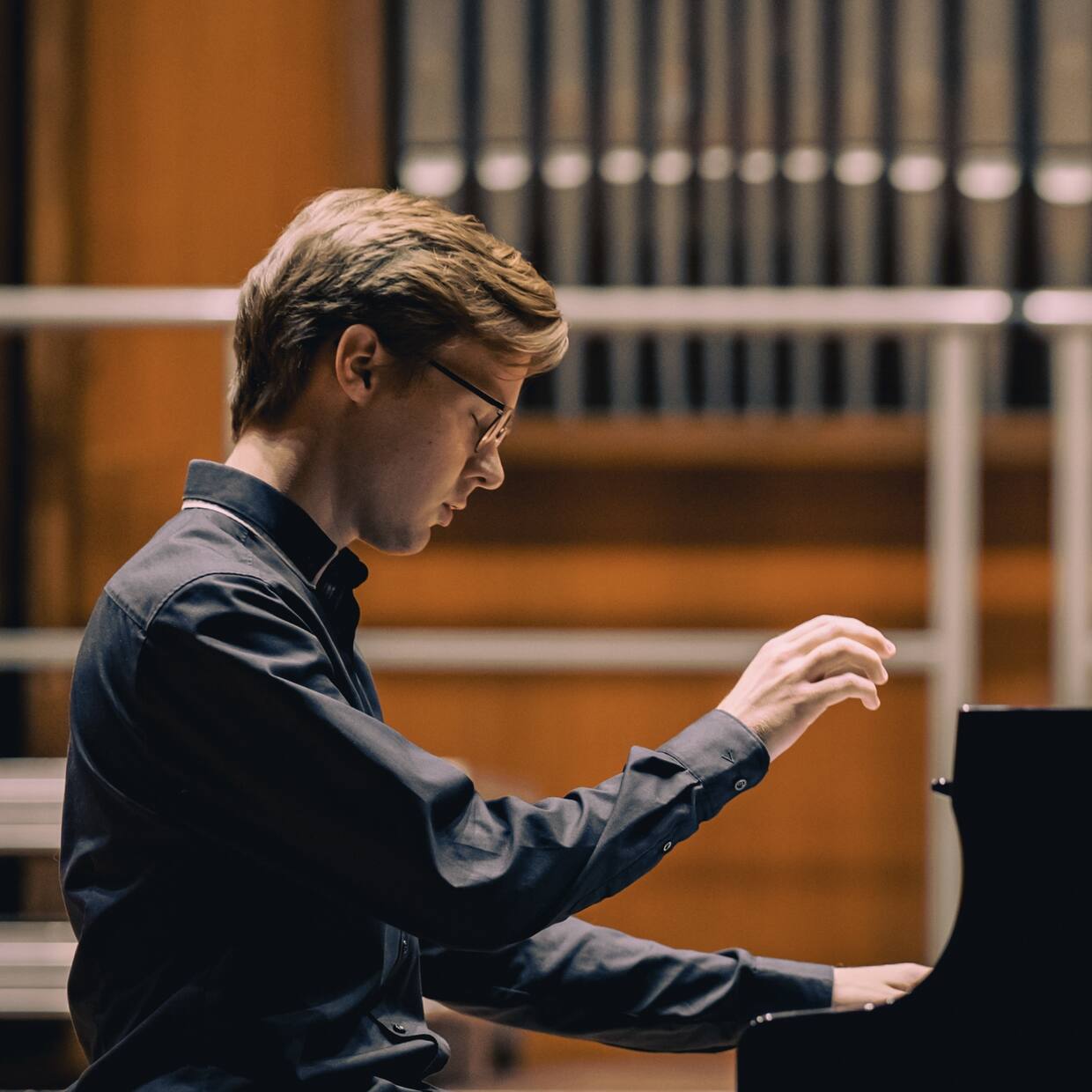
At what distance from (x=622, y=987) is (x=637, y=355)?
1.50m

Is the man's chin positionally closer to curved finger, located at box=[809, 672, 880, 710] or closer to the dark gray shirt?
the dark gray shirt

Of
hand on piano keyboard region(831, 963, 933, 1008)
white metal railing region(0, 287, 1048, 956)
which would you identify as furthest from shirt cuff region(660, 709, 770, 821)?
white metal railing region(0, 287, 1048, 956)

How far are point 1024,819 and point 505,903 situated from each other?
0.34 m

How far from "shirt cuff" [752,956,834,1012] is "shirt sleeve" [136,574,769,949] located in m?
0.26

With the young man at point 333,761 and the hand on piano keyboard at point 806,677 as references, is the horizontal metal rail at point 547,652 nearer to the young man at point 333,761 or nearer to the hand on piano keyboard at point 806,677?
the young man at point 333,761

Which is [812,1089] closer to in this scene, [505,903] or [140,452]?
[505,903]

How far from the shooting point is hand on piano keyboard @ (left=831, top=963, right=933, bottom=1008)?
3.87 feet

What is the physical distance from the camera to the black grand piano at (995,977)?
0.98 meters

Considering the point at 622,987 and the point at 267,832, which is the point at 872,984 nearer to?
the point at 622,987

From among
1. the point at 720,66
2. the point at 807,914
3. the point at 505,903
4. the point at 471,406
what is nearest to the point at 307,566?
the point at 471,406

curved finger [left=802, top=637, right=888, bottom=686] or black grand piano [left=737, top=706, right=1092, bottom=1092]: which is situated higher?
curved finger [left=802, top=637, right=888, bottom=686]

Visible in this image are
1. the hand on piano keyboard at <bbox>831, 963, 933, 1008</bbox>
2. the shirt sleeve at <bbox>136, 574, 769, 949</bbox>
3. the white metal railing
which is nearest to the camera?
the shirt sleeve at <bbox>136, 574, 769, 949</bbox>

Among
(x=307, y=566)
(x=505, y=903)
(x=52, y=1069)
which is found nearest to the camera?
(x=505, y=903)

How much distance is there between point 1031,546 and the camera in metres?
2.47
